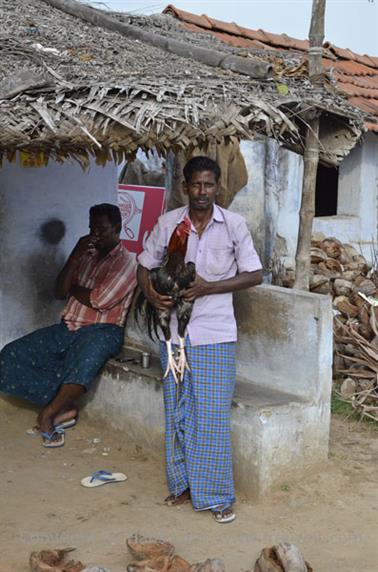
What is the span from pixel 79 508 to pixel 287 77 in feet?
9.42

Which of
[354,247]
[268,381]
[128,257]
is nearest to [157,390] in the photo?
[268,381]

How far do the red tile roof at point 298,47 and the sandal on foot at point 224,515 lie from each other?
19.2 ft

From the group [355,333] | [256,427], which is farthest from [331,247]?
[256,427]

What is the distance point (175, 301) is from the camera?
4430mm

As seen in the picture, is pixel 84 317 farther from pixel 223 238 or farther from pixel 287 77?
pixel 287 77

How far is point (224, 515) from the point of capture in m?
4.46

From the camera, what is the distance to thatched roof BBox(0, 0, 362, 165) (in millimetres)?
4301

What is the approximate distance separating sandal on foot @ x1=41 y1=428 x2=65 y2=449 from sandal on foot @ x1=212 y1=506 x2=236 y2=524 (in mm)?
1457

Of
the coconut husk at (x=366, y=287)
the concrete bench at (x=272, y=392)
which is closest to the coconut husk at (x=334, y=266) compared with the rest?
the coconut husk at (x=366, y=287)

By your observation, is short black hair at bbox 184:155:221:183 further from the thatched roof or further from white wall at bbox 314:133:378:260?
white wall at bbox 314:133:378:260

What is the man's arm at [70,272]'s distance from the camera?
19.3 feet

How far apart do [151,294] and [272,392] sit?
1068mm

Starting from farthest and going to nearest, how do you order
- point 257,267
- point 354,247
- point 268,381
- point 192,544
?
point 354,247 → point 268,381 → point 257,267 → point 192,544

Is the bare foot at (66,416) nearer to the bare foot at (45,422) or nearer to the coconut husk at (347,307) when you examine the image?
the bare foot at (45,422)
